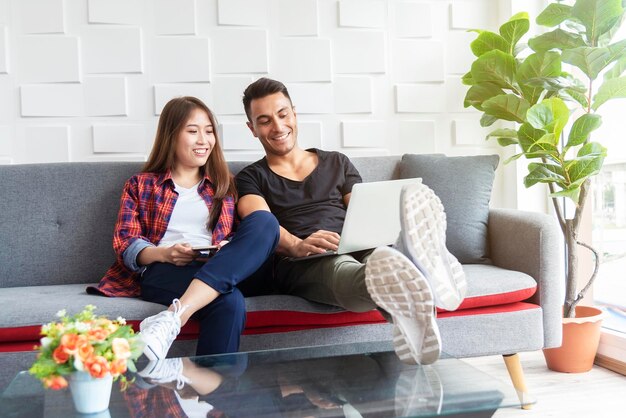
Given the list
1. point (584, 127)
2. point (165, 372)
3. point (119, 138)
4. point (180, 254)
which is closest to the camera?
point (165, 372)

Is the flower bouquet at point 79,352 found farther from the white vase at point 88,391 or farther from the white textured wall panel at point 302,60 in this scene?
the white textured wall panel at point 302,60

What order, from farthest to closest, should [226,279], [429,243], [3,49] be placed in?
[3,49]
[226,279]
[429,243]

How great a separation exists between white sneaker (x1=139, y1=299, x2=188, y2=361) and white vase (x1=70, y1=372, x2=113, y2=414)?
0.82 ft

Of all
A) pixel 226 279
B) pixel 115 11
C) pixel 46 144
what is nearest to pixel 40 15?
pixel 115 11

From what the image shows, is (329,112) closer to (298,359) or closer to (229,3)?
(229,3)

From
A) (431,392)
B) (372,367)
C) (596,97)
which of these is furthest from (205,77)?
(431,392)

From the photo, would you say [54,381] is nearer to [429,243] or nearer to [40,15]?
[429,243]

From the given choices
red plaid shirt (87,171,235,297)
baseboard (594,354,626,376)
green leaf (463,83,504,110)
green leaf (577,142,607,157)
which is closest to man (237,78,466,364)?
red plaid shirt (87,171,235,297)

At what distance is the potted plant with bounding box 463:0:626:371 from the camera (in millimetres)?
2480

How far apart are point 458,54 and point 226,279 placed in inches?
76.7

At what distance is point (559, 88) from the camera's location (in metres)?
2.63

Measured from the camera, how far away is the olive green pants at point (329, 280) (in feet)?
6.16

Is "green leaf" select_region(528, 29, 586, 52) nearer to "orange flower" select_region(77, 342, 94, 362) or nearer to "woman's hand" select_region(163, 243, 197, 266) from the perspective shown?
"woman's hand" select_region(163, 243, 197, 266)

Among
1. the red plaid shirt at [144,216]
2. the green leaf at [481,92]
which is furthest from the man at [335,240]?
the green leaf at [481,92]
